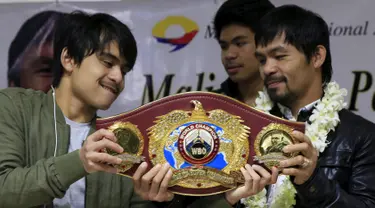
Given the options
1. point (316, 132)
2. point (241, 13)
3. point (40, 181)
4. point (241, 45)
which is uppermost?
point (241, 13)

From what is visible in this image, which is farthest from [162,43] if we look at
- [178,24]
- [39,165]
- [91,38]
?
[39,165]

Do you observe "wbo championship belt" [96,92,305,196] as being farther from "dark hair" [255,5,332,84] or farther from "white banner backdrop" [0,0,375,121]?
"white banner backdrop" [0,0,375,121]

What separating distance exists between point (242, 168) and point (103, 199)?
0.44 meters

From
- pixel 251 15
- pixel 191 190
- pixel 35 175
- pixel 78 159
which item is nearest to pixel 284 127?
pixel 191 190

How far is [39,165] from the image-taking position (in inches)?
53.7

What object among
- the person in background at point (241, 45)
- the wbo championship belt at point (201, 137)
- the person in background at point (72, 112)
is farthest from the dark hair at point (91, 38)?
the person in background at point (241, 45)

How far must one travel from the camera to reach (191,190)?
4.50 feet

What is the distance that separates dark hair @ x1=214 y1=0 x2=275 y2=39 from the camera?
209 centimetres

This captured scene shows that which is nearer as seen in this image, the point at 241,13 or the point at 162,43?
the point at 241,13

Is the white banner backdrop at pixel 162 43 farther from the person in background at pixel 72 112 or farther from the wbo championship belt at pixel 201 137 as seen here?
the wbo championship belt at pixel 201 137

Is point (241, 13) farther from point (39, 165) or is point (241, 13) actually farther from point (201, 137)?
point (39, 165)

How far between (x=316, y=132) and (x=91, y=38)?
695 millimetres

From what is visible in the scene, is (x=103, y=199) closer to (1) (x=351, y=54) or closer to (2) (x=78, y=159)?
(2) (x=78, y=159)

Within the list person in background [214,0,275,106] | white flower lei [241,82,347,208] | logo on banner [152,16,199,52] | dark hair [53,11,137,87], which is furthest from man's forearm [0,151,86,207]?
logo on banner [152,16,199,52]
